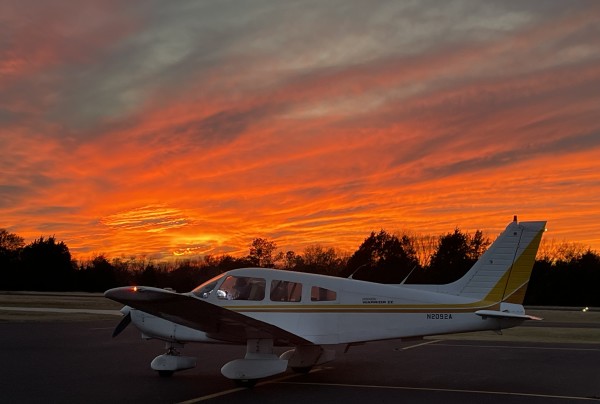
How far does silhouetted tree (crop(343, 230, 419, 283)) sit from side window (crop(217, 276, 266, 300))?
2261 inches

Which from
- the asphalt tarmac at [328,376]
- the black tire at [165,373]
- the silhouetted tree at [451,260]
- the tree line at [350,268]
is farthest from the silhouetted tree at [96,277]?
the black tire at [165,373]

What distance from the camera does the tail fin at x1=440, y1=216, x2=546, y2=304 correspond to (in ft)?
44.0

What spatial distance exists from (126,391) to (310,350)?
4.17 meters

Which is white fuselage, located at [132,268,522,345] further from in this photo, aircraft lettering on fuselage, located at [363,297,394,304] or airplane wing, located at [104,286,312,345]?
airplane wing, located at [104,286,312,345]

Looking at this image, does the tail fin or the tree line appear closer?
the tail fin

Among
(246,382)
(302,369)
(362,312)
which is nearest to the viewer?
(246,382)

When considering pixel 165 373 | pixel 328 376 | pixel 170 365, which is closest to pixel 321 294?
pixel 328 376

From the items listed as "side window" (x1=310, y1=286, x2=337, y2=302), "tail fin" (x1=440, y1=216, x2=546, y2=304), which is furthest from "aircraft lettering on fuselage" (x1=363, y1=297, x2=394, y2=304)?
"tail fin" (x1=440, y1=216, x2=546, y2=304)

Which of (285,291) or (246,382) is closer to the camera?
(246,382)

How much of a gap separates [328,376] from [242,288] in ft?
8.53

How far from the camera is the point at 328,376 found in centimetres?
1386

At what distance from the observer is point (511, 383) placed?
13.0 m

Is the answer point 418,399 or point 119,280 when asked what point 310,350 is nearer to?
point 418,399

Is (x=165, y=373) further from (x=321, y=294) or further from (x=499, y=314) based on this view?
(x=499, y=314)
